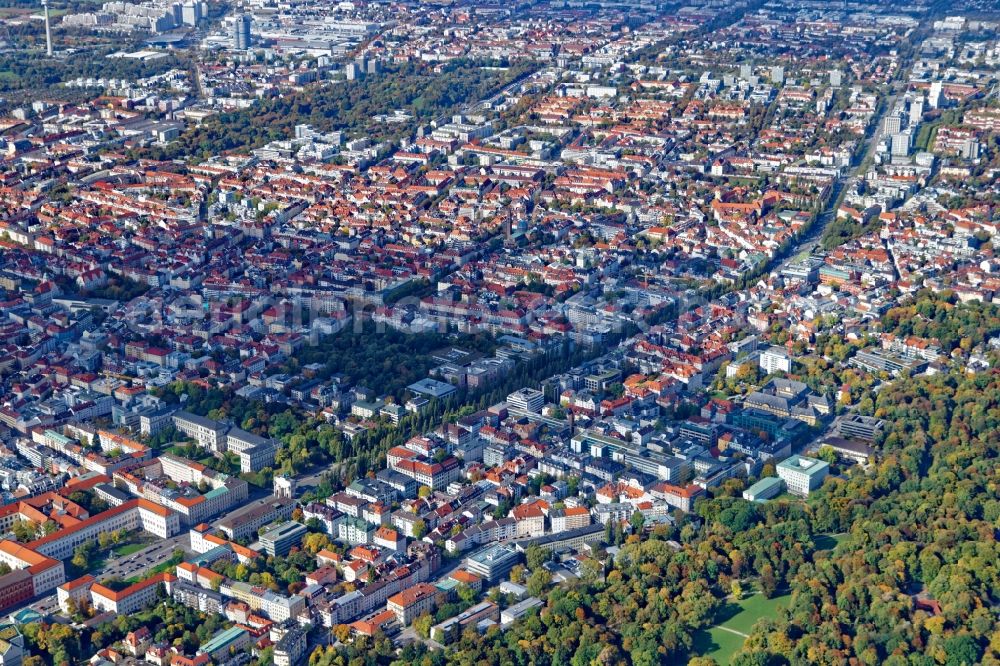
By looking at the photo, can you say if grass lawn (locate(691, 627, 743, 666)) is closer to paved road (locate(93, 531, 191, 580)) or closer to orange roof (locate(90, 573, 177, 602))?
orange roof (locate(90, 573, 177, 602))

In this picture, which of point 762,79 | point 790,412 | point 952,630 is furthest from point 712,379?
point 762,79

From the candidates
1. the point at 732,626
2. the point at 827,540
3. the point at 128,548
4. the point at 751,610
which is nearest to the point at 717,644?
the point at 732,626

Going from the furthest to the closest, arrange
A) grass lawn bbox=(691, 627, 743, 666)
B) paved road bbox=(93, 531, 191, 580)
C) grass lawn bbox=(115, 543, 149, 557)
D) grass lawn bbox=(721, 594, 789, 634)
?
grass lawn bbox=(115, 543, 149, 557) < paved road bbox=(93, 531, 191, 580) < grass lawn bbox=(721, 594, 789, 634) < grass lawn bbox=(691, 627, 743, 666)

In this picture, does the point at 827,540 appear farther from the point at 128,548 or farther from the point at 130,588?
the point at 128,548

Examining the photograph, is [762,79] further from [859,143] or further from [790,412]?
[790,412]

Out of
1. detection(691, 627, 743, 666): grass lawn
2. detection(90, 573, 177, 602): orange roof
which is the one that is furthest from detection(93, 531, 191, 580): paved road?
detection(691, 627, 743, 666): grass lawn

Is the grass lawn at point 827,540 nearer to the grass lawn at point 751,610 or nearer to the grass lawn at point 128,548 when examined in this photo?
the grass lawn at point 751,610
